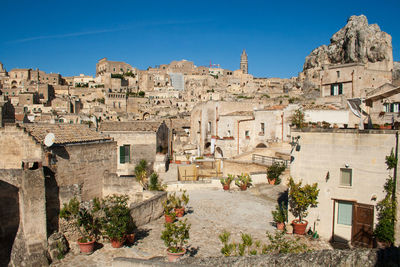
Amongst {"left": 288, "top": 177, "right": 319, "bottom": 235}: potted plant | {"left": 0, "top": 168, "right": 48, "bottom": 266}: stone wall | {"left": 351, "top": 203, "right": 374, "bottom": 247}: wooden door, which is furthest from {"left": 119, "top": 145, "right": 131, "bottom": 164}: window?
{"left": 351, "top": 203, "right": 374, "bottom": 247}: wooden door

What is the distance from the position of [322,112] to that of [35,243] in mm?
21557

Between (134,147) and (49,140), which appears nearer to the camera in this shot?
(49,140)

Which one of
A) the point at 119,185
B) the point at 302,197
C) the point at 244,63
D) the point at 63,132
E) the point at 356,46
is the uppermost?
the point at 244,63

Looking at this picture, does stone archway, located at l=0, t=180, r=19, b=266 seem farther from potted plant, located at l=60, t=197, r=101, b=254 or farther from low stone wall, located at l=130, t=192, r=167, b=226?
low stone wall, located at l=130, t=192, r=167, b=226

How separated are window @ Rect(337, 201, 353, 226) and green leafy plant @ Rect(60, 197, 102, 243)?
867 cm

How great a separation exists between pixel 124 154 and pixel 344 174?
51.6 ft

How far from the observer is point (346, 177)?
36.2 feet

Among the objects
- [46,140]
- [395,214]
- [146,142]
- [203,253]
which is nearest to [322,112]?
[146,142]

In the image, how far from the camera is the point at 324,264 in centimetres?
Answer: 521

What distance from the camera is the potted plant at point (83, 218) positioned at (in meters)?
11.0

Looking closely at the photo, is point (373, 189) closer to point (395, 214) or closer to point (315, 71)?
point (395, 214)

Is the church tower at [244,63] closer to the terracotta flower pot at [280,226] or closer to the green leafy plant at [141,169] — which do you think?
the green leafy plant at [141,169]

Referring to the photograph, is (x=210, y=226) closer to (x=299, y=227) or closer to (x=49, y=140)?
(x=299, y=227)

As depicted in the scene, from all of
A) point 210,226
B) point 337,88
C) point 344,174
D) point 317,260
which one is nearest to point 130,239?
point 210,226
